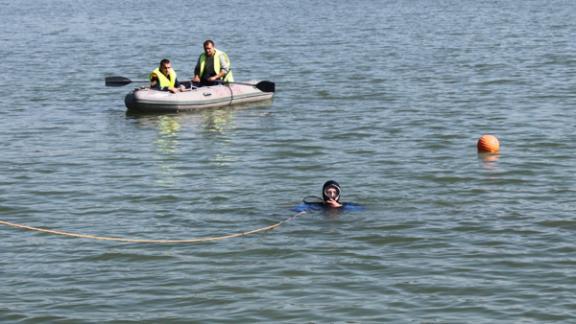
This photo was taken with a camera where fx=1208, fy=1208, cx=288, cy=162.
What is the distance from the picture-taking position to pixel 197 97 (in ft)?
80.1

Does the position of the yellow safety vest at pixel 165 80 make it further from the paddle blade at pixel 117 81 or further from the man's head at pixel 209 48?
the paddle blade at pixel 117 81

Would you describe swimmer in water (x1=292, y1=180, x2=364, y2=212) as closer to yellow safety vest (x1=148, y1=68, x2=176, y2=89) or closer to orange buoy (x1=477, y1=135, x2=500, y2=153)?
orange buoy (x1=477, y1=135, x2=500, y2=153)

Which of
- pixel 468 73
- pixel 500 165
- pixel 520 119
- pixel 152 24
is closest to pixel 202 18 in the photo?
pixel 152 24

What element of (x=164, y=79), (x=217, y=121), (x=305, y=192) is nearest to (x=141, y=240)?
(x=305, y=192)

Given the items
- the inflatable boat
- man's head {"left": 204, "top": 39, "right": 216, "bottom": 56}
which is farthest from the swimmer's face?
man's head {"left": 204, "top": 39, "right": 216, "bottom": 56}

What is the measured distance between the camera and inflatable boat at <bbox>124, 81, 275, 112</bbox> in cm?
2406

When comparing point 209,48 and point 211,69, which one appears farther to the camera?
point 211,69

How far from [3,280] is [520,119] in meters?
12.6

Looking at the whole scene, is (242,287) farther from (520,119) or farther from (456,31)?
(456,31)

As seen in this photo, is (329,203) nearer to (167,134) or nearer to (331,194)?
(331,194)

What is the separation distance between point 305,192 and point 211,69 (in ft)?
28.9

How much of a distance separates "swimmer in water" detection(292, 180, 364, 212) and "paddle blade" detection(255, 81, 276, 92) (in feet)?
33.5

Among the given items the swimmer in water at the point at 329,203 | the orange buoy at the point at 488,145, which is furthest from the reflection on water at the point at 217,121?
the swimmer in water at the point at 329,203

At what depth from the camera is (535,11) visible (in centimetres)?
5200
